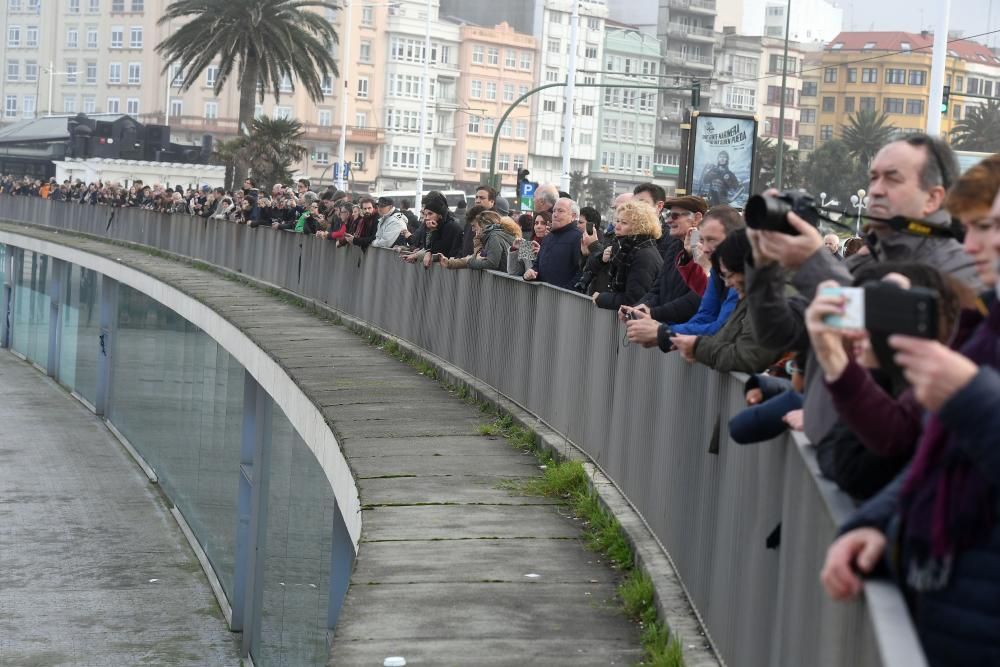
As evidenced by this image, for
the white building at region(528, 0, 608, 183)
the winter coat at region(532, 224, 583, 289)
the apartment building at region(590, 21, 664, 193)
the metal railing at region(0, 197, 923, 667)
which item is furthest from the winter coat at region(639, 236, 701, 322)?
the apartment building at region(590, 21, 664, 193)

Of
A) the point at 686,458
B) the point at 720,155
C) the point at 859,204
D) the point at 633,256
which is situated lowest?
the point at 686,458

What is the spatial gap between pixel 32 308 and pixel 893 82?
88.3 m

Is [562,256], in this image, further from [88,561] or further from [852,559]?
[88,561]

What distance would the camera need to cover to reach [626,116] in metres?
141

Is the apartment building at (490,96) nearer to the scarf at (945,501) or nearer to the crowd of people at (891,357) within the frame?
the crowd of people at (891,357)

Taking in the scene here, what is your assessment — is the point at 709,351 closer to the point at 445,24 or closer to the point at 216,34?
the point at 216,34

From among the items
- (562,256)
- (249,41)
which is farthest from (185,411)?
(562,256)

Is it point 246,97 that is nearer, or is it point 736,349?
point 736,349

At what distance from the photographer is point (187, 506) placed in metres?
34.1

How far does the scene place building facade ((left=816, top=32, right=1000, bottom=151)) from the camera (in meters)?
125

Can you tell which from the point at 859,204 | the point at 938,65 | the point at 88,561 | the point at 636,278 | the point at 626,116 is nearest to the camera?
the point at 636,278

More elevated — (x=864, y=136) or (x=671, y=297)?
(x=864, y=136)

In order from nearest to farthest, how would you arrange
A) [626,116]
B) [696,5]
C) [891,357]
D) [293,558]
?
1. [891,357]
2. [293,558]
3. [696,5]
4. [626,116]

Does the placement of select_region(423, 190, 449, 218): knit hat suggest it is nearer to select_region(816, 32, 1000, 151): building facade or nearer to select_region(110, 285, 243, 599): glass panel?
select_region(110, 285, 243, 599): glass panel
